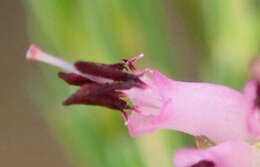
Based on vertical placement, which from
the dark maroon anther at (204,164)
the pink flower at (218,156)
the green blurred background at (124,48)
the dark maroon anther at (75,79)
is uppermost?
the green blurred background at (124,48)

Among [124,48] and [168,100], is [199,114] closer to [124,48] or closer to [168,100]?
[168,100]

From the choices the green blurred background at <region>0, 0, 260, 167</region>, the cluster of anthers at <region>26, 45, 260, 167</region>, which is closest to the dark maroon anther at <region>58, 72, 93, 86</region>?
the cluster of anthers at <region>26, 45, 260, 167</region>

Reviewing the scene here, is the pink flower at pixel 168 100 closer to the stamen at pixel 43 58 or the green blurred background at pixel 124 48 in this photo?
the stamen at pixel 43 58

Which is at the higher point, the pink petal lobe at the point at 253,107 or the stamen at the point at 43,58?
the stamen at the point at 43,58

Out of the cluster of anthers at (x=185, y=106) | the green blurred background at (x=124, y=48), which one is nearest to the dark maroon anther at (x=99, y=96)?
the cluster of anthers at (x=185, y=106)

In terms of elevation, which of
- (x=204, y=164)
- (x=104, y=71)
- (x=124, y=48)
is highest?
(x=124, y=48)

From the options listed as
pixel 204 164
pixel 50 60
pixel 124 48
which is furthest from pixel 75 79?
pixel 124 48

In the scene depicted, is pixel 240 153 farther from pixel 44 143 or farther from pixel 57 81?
pixel 44 143
